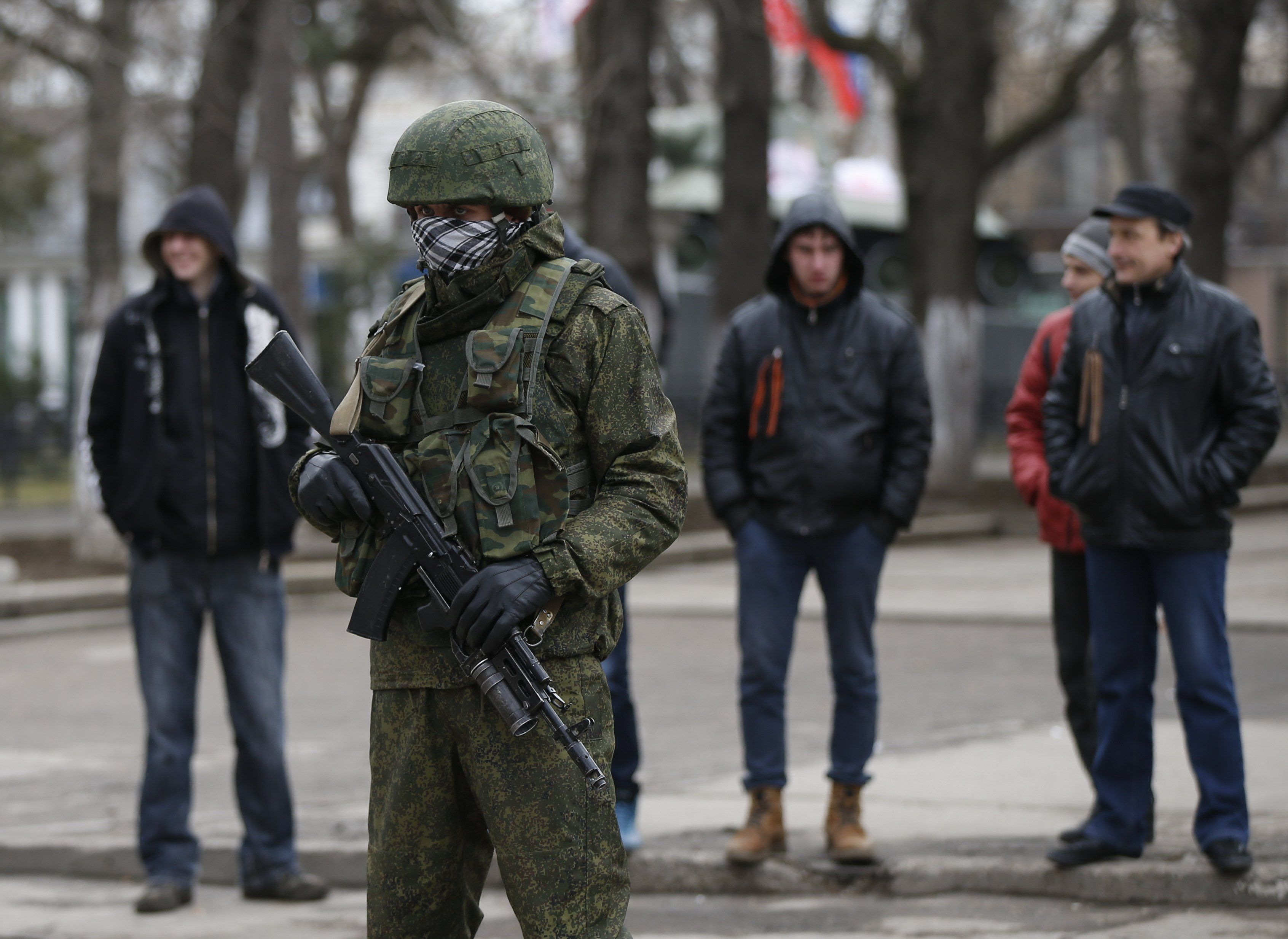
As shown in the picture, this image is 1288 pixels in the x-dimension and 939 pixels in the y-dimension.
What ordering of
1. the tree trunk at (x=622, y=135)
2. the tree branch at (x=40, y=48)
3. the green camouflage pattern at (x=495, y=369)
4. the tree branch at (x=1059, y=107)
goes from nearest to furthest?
the green camouflage pattern at (x=495, y=369) → the tree trunk at (x=622, y=135) → the tree branch at (x=40, y=48) → the tree branch at (x=1059, y=107)

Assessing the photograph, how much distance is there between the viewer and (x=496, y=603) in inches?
119

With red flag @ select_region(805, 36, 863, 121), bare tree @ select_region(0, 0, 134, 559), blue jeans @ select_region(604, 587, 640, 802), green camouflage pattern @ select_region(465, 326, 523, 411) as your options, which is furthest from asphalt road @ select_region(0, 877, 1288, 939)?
red flag @ select_region(805, 36, 863, 121)

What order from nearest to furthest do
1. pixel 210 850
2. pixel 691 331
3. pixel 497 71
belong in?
1. pixel 210 850
2. pixel 497 71
3. pixel 691 331

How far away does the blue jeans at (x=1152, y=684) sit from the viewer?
488 cm

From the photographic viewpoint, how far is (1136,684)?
5066 millimetres

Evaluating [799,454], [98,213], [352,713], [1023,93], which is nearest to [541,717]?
[799,454]

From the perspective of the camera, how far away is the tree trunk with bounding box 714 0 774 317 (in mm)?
16766

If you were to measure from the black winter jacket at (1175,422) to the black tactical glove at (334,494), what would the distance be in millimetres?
2550

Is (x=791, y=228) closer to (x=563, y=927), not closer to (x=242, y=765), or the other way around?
(x=242, y=765)

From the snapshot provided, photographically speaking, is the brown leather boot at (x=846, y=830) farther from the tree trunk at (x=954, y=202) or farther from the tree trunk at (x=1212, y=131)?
the tree trunk at (x=1212, y=131)

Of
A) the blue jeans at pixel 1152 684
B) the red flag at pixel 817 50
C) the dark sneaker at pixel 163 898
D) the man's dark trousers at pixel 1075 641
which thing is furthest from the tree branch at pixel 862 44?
the dark sneaker at pixel 163 898

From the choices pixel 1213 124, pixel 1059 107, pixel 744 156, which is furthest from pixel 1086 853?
pixel 1059 107

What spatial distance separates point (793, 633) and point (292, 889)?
1.74 metres

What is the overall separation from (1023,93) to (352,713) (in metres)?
27.5
